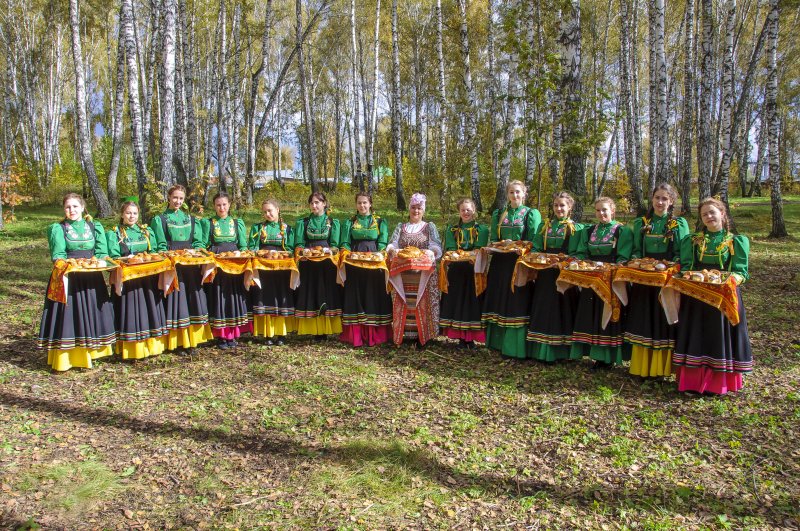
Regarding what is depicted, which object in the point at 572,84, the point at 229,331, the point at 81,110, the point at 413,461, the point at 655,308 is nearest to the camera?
the point at 413,461

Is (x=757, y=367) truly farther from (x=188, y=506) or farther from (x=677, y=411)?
(x=188, y=506)

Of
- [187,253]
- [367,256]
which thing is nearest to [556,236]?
[367,256]

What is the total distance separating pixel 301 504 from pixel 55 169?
26394mm

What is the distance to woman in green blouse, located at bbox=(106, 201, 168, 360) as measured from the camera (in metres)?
5.74

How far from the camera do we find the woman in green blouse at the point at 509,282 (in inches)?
232

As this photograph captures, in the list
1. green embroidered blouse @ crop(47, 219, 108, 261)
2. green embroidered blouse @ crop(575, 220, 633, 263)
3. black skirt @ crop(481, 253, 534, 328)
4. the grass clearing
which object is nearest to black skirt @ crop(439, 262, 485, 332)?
black skirt @ crop(481, 253, 534, 328)

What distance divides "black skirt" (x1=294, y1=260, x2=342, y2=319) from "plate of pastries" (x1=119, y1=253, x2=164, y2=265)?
64.4 inches

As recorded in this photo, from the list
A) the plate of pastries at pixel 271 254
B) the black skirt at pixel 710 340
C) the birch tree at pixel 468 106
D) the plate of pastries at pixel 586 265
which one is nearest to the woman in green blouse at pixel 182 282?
the plate of pastries at pixel 271 254

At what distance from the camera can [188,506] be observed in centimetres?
338

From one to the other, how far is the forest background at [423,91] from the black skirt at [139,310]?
3.50m

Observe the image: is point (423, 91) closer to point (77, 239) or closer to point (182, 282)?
point (182, 282)

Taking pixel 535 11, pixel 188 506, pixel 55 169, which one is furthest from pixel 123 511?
pixel 55 169

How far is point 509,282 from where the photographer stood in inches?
236

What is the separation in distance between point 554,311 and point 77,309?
500 centimetres
